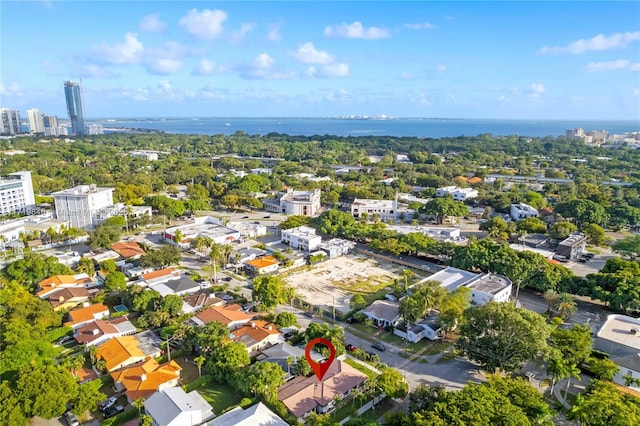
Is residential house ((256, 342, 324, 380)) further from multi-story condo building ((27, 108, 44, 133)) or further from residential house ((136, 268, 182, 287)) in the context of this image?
multi-story condo building ((27, 108, 44, 133))

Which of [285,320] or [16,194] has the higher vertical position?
[16,194]

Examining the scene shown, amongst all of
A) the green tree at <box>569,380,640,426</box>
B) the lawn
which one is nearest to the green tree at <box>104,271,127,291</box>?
the lawn

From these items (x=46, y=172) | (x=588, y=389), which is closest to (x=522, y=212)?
(x=588, y=389)

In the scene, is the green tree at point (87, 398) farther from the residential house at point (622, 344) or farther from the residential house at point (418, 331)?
the residential house at point (622, 344)

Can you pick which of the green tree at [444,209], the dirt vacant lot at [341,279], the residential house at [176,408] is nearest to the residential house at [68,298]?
the residential house at [176,408]

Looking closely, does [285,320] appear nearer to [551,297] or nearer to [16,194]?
[551,297]

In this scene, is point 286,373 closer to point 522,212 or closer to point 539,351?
point 539,351

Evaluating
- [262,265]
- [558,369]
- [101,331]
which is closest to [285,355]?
[101,331]
